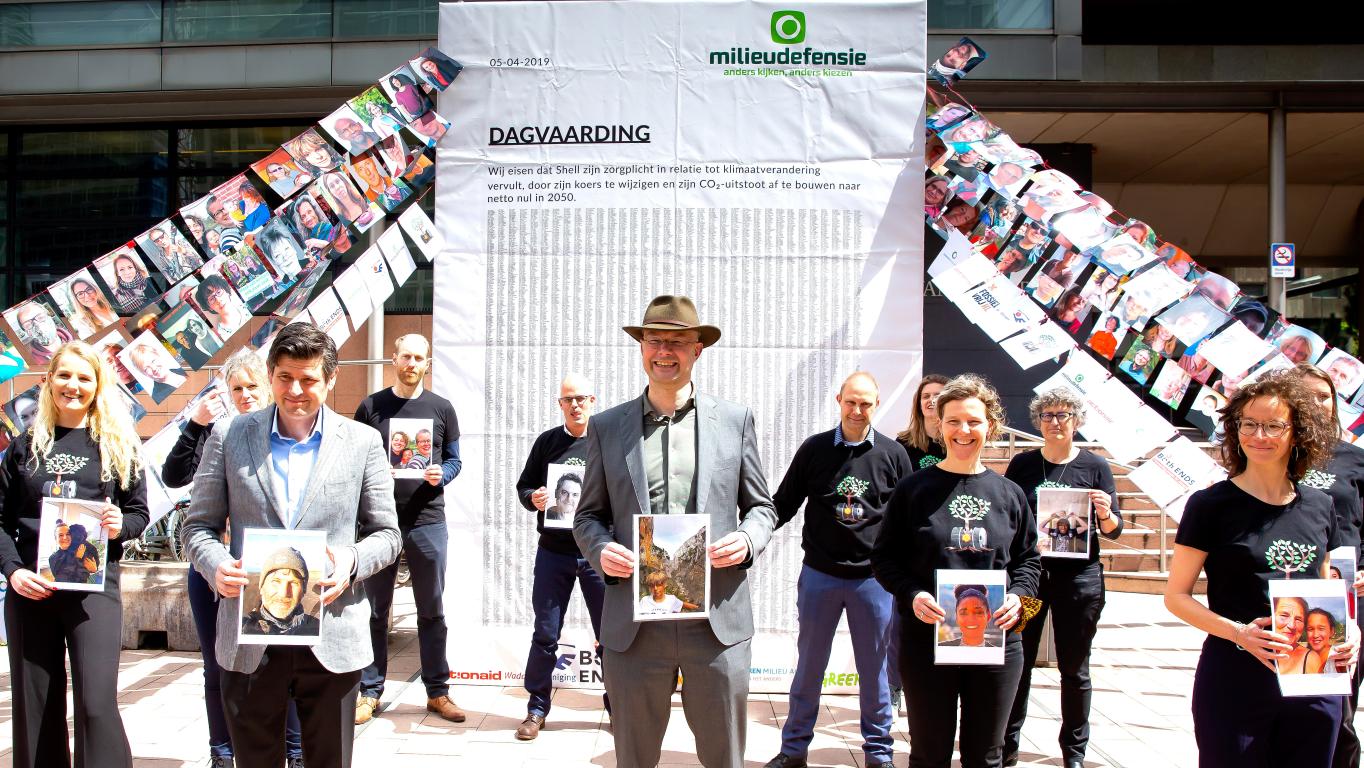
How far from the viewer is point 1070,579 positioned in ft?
14.1

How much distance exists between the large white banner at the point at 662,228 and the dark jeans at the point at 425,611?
52 cm

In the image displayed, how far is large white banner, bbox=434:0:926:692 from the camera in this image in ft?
18.5

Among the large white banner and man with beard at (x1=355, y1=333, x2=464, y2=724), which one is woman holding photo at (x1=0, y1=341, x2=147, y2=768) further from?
the large white banner

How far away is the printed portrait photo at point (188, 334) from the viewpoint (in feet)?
16.6

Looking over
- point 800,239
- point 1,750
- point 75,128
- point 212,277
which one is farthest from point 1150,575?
point 75,128

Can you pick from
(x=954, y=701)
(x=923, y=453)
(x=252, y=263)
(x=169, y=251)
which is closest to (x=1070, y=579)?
(x=923, y=453)

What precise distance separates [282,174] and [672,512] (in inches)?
147

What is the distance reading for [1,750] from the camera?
4.49m

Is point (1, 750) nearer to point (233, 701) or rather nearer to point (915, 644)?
point (233, 701)

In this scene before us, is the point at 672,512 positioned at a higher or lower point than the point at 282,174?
lower

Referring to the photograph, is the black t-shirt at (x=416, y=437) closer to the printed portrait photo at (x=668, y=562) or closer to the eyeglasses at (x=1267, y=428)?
the printed portrait photo at (x=668, y=562)

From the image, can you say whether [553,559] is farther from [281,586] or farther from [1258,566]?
[1258,566]

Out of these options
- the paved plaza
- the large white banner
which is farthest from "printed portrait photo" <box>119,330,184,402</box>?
the paved plaza

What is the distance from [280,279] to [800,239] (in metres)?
3.02
